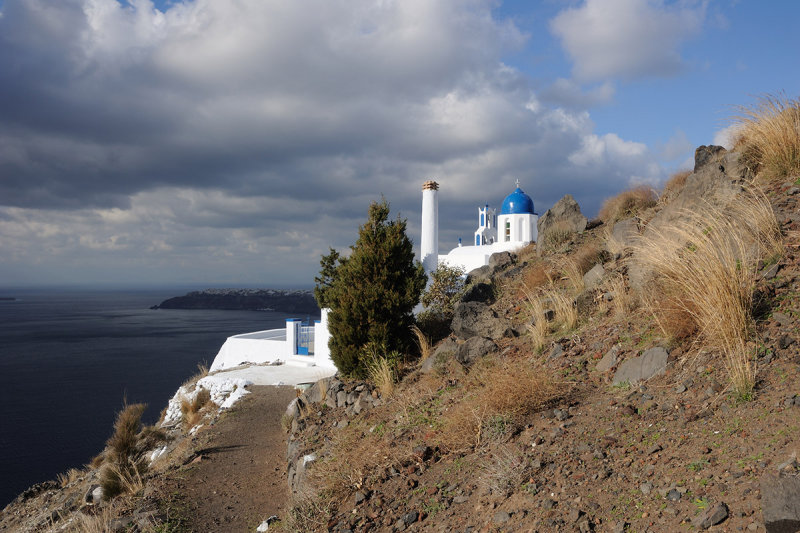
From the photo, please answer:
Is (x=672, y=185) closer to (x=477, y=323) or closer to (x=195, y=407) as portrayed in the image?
(x=477, y=323)

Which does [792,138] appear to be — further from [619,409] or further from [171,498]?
[171,498]

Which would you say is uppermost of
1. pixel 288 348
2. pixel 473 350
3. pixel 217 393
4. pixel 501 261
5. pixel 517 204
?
pixel 517 204

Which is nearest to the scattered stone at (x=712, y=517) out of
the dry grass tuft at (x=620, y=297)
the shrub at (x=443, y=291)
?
the dry grass tuft at (x=620, y=297)

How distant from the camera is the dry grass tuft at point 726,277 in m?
4.53

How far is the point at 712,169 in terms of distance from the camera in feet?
28.8

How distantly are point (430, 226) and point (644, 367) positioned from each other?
18477mm

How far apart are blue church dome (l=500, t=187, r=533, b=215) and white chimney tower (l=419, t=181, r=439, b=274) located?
5.95m

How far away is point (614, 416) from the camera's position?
181 inches

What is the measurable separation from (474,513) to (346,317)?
670cm

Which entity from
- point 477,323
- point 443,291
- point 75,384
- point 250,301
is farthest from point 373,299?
point 250,301

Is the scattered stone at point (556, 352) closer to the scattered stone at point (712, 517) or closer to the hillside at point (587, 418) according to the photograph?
the hillside at point (587, 418)

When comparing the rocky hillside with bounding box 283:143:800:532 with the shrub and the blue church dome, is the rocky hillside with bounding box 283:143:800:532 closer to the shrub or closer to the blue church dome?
the shrub

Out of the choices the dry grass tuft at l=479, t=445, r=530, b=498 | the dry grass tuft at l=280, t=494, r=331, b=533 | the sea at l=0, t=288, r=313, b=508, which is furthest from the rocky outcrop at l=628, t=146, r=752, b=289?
the sea at l=0, t=288, r=313, b=508

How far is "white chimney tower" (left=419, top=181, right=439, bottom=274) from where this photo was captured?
23.3m
